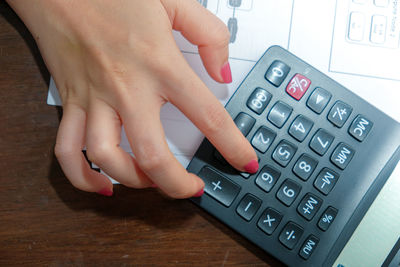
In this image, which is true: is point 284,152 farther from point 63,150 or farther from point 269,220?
point 63,150

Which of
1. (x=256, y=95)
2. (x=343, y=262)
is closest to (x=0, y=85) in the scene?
(x=256, y=95)

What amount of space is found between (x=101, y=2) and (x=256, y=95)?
0.14 metres

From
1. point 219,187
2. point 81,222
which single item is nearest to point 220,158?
point 219,187

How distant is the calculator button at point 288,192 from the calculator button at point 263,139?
3cm

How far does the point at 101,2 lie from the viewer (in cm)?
28

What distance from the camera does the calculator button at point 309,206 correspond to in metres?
0.29

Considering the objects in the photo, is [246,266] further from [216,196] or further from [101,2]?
[101,2]

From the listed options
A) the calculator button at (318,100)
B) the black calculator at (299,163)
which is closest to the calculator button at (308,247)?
the black calculator at (299,163)

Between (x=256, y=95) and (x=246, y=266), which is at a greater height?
(x=256, y=95)

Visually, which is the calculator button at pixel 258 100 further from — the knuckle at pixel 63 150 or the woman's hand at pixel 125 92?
the knuckle at pixel 63 150

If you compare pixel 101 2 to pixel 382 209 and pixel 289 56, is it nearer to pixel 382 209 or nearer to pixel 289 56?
pixel 289 56

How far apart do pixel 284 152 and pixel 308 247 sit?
8cm

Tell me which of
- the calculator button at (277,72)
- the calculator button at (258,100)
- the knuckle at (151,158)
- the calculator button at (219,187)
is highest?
the calculator button at (277,72)

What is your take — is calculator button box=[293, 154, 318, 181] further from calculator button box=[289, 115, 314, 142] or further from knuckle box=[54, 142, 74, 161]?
knuckle box=[54, 142, 74, 161]
